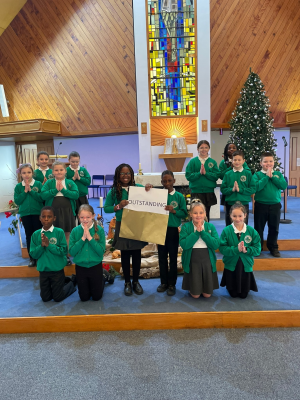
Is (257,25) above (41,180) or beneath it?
above

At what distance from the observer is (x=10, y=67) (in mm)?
10211

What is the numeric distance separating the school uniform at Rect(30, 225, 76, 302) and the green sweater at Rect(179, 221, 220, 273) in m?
1.23

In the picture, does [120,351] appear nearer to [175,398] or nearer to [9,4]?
[175,398]

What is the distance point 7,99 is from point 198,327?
34.5ft

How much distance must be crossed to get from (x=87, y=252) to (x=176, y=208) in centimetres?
101

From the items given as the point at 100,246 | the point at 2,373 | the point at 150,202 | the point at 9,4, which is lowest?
the point at 2,373

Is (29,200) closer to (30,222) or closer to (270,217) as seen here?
(30,222)

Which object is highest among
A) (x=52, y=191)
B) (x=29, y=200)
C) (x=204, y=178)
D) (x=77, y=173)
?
(x=77, y=173)

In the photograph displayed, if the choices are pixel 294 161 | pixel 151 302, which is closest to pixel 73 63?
pixel 294 161

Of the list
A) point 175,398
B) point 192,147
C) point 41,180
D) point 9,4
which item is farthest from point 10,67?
point 175,398

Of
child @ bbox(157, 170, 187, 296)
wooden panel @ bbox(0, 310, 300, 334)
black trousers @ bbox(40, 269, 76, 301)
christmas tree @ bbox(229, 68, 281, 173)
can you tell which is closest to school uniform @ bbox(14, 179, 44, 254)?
black trousers @ bbox(40, 269, 76, 301)

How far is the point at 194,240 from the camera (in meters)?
2.89

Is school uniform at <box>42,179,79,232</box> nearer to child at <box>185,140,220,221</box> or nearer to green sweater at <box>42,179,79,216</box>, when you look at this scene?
green sweater at <box>42,179,79,216</box>

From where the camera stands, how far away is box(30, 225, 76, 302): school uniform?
9.86 ft
